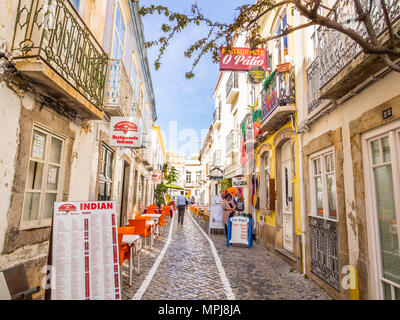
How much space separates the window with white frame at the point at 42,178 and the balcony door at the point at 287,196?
20.0 ft

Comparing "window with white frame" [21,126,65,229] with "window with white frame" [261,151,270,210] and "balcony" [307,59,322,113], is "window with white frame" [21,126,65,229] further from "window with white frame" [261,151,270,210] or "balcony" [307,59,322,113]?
"window with white frame" [261,151,270,210]

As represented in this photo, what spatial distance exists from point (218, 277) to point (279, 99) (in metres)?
4.96

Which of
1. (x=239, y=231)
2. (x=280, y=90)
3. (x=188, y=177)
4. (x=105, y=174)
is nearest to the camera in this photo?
(x=280, y=90)

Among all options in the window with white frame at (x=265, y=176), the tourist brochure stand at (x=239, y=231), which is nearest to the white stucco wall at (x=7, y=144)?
the tourist brochure stand at (x=239, y=231)

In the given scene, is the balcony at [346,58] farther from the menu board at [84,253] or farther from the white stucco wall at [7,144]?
the white stucco wall at [7,144]

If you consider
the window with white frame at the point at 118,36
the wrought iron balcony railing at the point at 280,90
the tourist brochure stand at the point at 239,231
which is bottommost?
the tourist brochure stand at the point at 239,231

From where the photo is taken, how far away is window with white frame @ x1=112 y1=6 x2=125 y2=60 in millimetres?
8238

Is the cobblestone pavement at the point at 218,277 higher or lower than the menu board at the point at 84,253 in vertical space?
lower

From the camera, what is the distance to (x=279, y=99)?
24.2 ft

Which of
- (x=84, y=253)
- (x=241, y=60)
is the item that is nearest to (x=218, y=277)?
(x=84, y=253)

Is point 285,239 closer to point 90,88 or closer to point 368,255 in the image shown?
point 368,255

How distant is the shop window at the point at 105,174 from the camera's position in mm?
7770

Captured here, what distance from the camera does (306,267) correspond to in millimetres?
5949

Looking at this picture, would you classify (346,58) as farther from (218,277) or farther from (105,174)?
(105,174)
